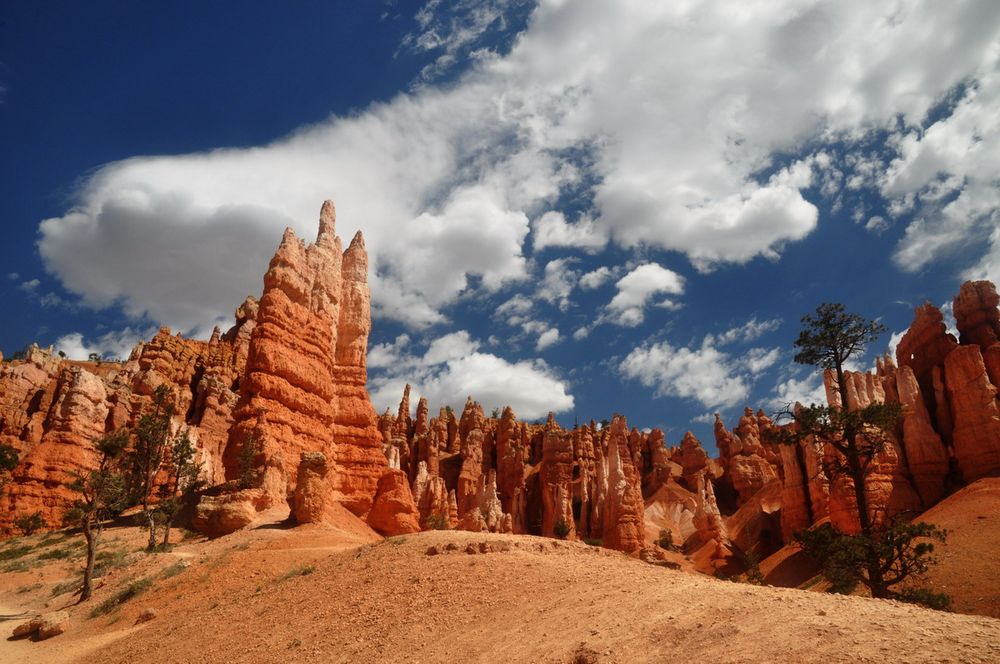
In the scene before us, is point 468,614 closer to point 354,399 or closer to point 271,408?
point 271,408

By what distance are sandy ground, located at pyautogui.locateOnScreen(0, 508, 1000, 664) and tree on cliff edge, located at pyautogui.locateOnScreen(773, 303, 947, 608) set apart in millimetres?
5404

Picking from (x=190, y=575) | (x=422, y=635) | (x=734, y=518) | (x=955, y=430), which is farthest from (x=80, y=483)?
(x=734, y=518)

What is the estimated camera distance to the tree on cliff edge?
16234 millimetres

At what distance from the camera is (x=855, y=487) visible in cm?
1688

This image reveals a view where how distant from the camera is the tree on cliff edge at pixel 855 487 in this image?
16.2 metres

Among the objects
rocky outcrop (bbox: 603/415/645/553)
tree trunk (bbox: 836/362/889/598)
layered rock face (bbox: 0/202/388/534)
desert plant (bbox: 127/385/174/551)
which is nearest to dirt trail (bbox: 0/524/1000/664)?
tree trunk (bbox: 836/362/889/598)

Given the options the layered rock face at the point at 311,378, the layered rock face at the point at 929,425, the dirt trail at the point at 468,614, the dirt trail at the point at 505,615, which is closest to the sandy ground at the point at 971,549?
the layered rock face at the point at 929,425

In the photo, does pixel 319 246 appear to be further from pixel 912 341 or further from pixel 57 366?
pixel 912 341

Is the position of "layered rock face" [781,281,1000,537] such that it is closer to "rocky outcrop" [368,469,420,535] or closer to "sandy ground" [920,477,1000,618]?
"sandy ground" [920,477,1000,618]

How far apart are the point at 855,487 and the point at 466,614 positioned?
11194mm

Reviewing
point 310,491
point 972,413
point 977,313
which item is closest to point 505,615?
point 310,491

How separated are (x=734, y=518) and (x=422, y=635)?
208ft

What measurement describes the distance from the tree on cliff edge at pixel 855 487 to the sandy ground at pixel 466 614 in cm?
540

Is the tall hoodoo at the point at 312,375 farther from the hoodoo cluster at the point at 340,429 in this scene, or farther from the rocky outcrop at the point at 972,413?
the rocky outcrop at the point at 972,413
